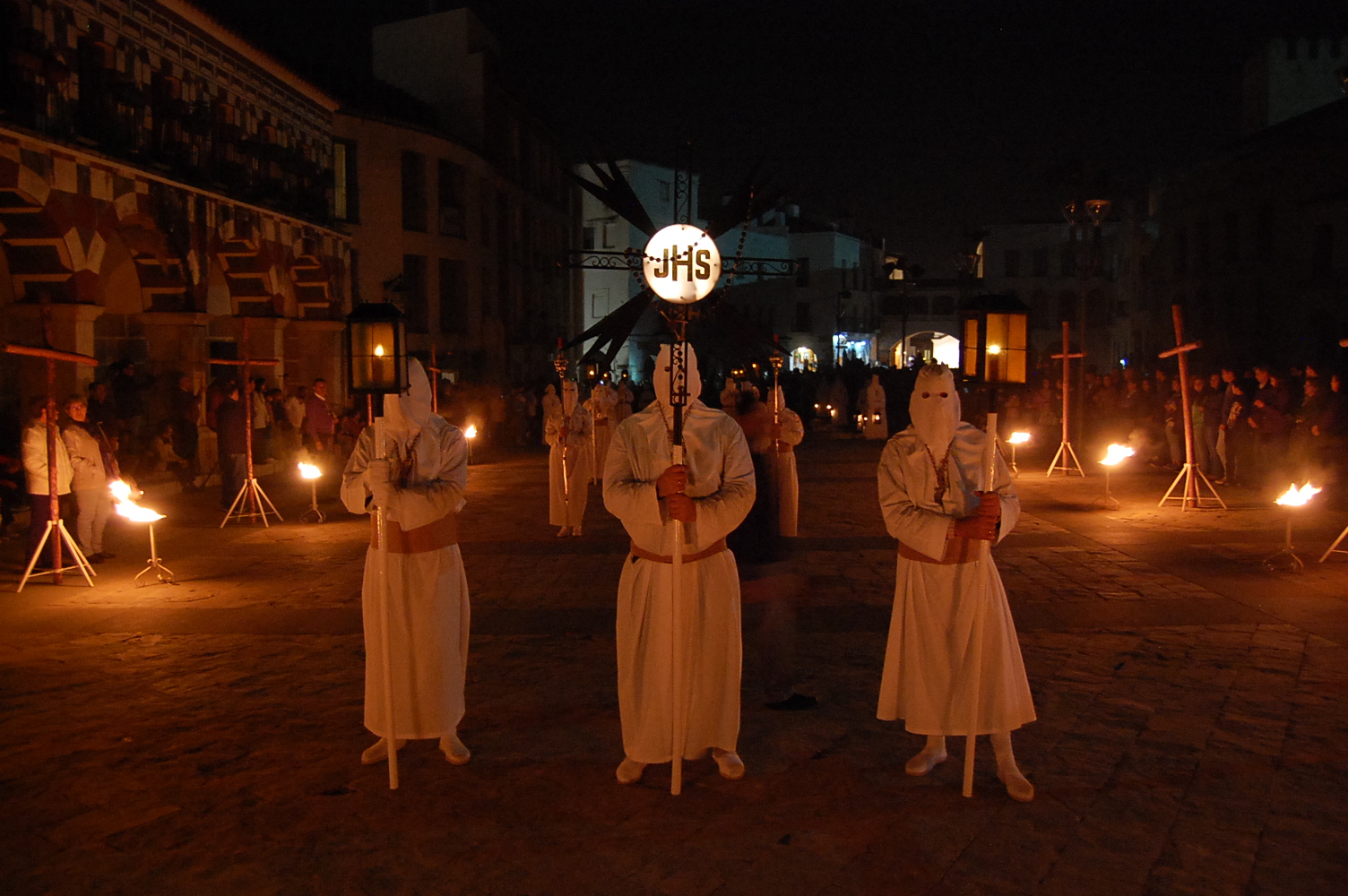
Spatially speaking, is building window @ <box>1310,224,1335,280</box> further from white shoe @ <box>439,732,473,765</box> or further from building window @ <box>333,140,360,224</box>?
white shoe @ <box>439,732,473,765</box>

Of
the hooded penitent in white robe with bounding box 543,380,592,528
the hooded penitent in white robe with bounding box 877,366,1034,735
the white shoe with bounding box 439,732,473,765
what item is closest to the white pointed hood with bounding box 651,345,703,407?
the hooded penitent in white robe with bounding box 877,366,1034,735

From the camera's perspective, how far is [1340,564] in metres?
9.60

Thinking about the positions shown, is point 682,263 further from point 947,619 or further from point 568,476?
point 568,476

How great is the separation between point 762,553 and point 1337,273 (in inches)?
1062

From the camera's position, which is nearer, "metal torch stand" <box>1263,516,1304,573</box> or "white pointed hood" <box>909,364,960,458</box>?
"white pointed hood" <box>909,364,960,458</box>

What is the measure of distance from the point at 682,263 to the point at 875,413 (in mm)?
22247

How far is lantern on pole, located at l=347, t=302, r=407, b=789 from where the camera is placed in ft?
15.9

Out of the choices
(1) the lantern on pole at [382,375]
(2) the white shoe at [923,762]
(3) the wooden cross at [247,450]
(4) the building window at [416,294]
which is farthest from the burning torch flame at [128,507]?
(4) the building window at [416,294]

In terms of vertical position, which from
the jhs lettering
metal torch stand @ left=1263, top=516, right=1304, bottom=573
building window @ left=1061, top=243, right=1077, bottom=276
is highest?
building window @ left=1061, top=243, right=1077, bottom=276

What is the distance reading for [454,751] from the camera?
16.8 ft

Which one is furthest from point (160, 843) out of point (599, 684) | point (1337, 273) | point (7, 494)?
point (1337, 273)

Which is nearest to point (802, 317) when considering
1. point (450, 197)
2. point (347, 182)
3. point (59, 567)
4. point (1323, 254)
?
point (450, 197)

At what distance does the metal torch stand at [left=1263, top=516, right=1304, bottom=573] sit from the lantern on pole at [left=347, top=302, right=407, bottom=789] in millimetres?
7798

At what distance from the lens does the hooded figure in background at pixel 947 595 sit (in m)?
4.71
